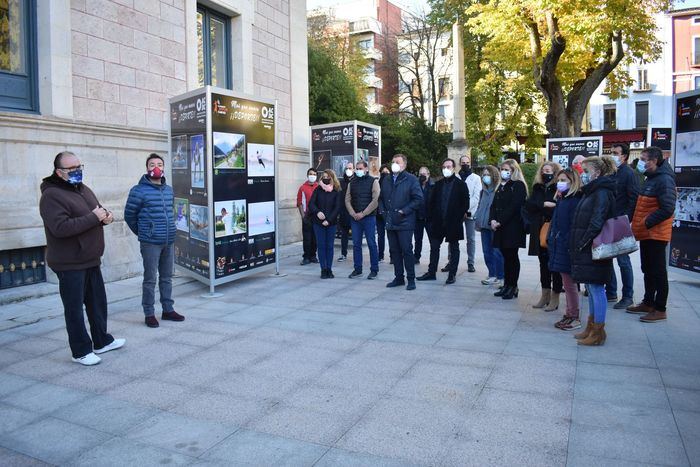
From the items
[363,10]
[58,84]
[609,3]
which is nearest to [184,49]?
[58,84]

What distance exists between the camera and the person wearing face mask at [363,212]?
31.3 feet

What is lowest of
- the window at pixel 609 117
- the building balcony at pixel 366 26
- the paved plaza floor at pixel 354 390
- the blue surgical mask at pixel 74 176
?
the paved plaza floor at pixel 354 390

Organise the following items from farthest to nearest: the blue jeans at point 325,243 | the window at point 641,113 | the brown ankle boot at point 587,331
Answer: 1. the window at point 641,113
2. the blue jeans at point 325,243
3. the brown ankle boot at point 587,331

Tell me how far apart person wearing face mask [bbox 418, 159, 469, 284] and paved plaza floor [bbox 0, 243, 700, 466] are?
1.76m

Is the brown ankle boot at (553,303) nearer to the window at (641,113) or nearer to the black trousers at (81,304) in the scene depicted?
the black trousers at (81,304)

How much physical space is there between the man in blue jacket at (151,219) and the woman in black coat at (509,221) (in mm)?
4160

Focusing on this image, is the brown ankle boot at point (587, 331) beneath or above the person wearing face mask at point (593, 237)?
beneath

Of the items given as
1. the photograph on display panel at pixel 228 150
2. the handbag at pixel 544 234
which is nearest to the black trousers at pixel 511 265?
the handbag at pixel 544 234

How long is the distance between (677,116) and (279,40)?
8.81 m

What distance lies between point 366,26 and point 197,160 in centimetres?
5131

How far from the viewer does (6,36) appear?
820 centimetres

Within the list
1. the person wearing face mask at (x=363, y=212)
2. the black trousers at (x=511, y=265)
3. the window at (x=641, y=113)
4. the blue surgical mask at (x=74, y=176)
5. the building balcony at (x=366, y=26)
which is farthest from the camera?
the building balcony at (x=366, y=26)

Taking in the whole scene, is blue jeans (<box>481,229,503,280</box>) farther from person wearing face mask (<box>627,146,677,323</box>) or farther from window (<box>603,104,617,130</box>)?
window (<box>603,104,617,130</box>)

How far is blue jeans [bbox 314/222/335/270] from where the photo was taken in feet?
31.8
